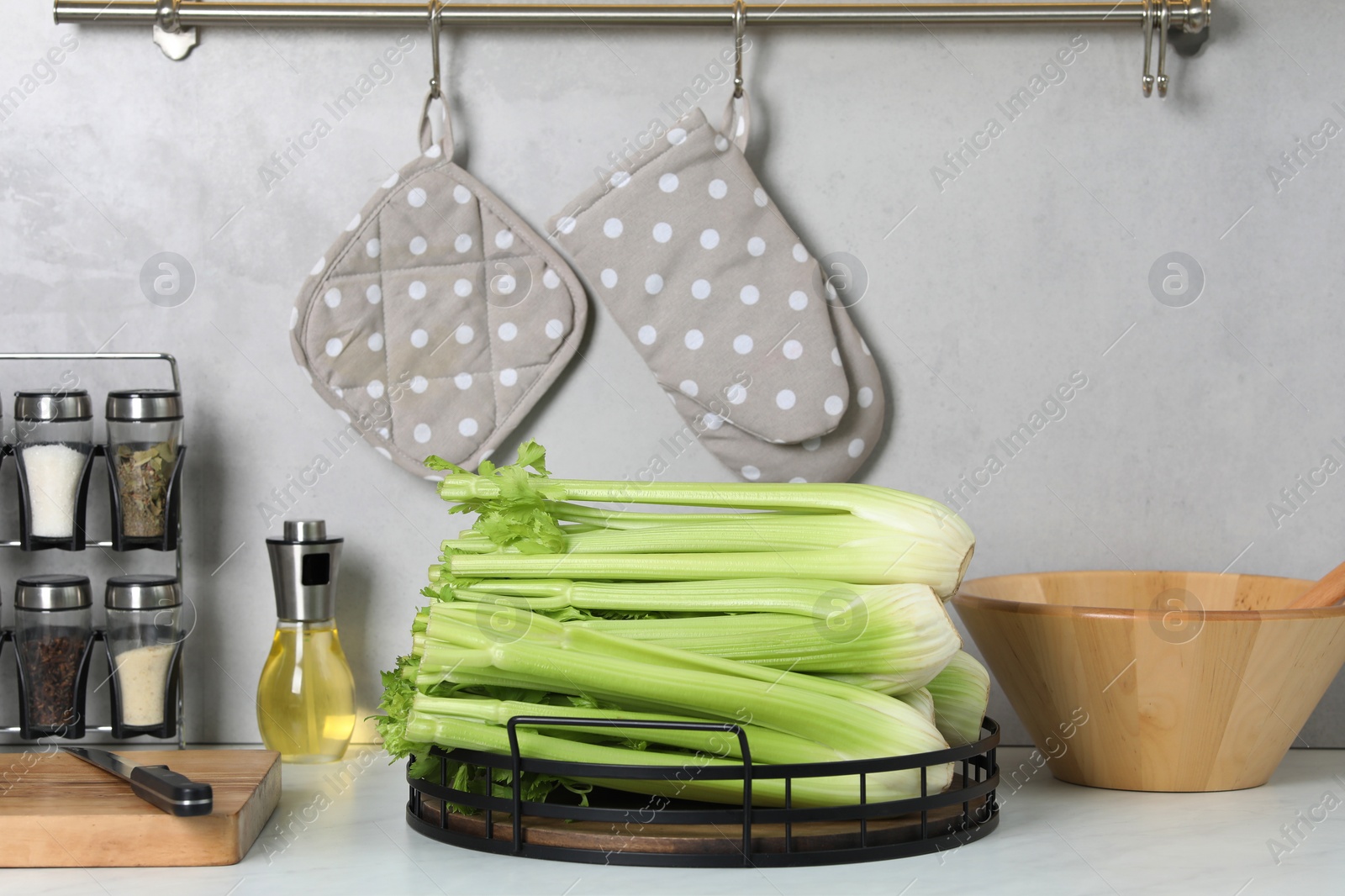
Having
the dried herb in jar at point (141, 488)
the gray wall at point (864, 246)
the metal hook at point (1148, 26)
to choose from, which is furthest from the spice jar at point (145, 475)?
the metal hook at point (1148, 26)

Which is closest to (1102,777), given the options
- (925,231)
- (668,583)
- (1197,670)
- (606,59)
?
(1197,670)

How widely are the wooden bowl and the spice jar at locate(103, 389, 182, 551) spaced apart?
2.53 feet

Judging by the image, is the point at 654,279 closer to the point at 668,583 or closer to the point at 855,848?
the point at 668,583

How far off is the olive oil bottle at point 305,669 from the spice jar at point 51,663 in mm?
177

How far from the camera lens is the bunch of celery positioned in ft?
2.72

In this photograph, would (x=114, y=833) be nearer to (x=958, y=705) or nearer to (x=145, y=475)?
(x=145, y=475)

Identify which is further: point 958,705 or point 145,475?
point 145,475

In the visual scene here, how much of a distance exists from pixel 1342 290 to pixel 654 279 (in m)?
0.75

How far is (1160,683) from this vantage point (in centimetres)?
95

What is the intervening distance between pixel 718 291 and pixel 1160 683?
56cm

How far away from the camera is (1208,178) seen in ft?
4.11

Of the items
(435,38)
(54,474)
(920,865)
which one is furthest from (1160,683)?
(54,474)

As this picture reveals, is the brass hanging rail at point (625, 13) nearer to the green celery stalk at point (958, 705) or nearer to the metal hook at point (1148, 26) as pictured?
the metal hook at point (1148, 26)

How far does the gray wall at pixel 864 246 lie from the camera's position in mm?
1246
